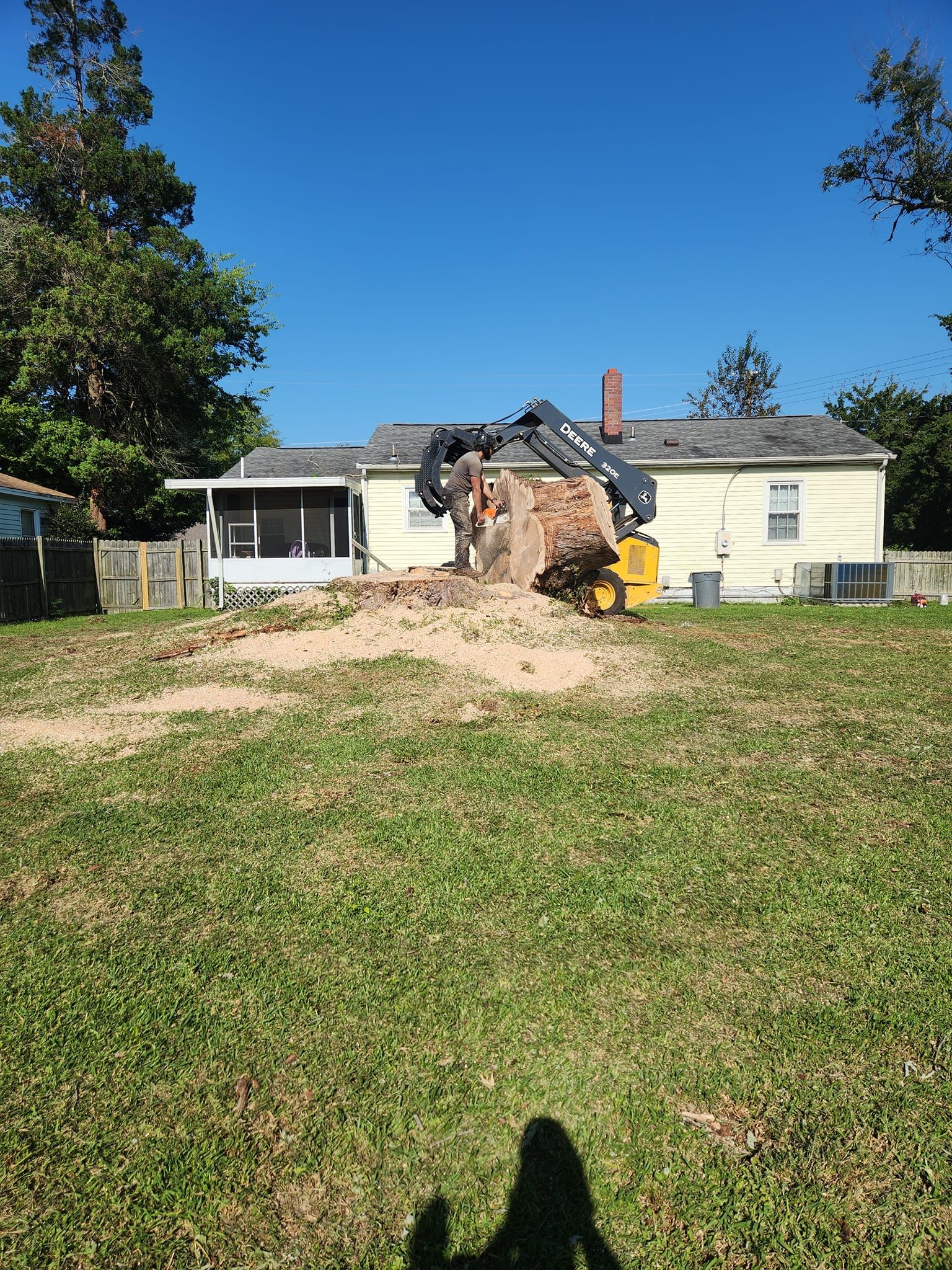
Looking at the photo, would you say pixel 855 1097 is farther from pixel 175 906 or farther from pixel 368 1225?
pixel 175 906

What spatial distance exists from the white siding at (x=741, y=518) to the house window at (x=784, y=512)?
10 centimetres

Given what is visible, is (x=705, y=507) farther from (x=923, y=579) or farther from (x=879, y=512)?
(x=923, y=579)

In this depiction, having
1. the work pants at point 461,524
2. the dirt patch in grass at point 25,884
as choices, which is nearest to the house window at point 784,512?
the work pants at point 461,524

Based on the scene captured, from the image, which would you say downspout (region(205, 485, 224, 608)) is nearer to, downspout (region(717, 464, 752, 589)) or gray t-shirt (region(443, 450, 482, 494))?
gray t-shirt (region(443, 450, 482, 494))

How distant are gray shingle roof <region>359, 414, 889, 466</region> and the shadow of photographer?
1555 cm

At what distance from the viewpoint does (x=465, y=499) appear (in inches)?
386

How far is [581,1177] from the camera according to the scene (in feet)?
6.08

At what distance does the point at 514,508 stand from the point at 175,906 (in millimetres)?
7265

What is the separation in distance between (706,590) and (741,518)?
9.30ft

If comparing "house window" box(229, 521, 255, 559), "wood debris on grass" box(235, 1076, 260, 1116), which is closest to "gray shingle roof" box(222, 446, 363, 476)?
"house window" box(229, 521, 255, 559)

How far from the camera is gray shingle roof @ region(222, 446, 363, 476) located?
20.1 metres

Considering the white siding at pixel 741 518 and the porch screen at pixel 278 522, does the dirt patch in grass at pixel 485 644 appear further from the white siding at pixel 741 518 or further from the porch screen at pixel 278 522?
the porch screen at pixel 278 522

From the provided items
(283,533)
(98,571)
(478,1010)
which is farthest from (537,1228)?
(98,571)

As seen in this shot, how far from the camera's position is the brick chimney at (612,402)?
18.6 metres
